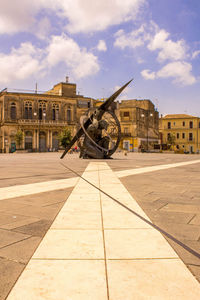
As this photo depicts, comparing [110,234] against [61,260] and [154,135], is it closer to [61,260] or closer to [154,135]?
[61,260]

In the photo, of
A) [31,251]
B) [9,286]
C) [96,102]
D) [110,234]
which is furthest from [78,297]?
[96,102]

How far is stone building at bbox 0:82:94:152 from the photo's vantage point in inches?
2061

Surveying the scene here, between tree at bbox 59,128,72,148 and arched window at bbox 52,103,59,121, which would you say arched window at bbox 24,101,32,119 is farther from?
tree at bbox 59,128,72,148

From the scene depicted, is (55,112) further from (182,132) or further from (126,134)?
(182,132)

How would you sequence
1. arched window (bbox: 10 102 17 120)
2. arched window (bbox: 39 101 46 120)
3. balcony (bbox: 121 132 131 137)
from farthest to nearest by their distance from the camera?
balcony (bbox: 121 132 131 137) < arched window (bbox: 39 101 46 120) < arched window (bbox: 10 102 17 120)

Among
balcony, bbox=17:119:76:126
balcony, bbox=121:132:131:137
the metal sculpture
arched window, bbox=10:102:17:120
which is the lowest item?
the metal sculpture

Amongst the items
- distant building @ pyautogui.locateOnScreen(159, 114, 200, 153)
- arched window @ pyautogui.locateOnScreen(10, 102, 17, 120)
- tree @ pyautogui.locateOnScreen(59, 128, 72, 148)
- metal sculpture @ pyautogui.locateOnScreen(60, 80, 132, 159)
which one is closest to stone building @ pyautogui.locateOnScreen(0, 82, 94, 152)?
arched window @ pyautogui.locateOnScreen(10, 102, 17, 120)

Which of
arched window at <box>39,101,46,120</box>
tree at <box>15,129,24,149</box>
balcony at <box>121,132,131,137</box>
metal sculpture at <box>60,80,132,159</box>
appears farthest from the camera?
balcony at <box>121,132,131,137</box>

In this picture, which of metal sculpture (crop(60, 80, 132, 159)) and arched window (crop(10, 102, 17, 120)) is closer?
metal sculpture (crop(60, 80, 132, 159))

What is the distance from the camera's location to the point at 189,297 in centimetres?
181

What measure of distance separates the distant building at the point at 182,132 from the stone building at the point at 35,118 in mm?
23088

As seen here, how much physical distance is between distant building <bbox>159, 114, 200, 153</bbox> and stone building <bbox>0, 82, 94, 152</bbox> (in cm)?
2309

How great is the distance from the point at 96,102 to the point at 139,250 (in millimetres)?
63681

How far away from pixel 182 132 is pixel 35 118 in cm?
3492
